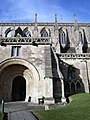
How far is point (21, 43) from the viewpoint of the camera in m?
16.5

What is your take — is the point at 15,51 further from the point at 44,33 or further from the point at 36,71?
the point at 44,33

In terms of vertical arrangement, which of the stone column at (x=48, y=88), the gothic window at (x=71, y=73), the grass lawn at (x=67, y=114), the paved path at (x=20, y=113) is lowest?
the paved path at (x=20, y=113)

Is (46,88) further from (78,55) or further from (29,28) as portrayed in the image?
(29,28)

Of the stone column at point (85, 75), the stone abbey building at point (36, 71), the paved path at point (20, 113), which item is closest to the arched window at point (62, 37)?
the stone abbey building at point (36, 71)

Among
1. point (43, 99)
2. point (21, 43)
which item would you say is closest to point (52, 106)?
point (43, 99)

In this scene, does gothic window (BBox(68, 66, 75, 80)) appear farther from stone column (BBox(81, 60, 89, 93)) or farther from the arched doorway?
the arched doorway

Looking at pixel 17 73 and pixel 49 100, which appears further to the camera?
pixel 17 73

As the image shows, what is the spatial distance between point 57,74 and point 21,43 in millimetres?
5404

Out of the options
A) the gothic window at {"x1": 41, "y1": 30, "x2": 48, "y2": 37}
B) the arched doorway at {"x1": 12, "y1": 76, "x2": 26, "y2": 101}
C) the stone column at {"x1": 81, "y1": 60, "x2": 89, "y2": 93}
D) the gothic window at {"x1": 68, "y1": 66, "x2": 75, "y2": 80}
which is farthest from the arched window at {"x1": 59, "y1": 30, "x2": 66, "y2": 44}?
the arched doorway at {"x1": 12, "y1": 76, "x2": 26, "y2": 101}

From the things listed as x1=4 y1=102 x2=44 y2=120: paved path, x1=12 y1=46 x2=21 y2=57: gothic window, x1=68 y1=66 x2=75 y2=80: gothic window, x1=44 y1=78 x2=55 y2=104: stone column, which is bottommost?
x1=4 y1=102 x2=44 y2=120: paved path

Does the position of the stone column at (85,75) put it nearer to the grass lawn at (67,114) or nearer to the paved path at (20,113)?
the paved path at (20,113)

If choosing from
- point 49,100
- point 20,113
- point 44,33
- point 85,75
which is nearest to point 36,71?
point 49,100

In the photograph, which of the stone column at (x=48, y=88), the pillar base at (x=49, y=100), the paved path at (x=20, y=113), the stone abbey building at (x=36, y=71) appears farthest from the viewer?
the stone abbey building at (x=36, y=71)

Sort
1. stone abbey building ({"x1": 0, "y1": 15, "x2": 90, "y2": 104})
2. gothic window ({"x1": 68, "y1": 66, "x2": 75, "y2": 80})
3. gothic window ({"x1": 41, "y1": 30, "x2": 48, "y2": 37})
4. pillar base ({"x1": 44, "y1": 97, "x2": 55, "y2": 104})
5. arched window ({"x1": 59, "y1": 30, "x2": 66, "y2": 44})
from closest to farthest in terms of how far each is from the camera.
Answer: pillar base ({"x1": 44, "y1": 97, "x2": 55, "y2": 104}) → stone abbey building ({"x1": 0, "y1": 15, "x2": 90, "y2": 104}) → gothic window ({"x1": 68, "y1": 66, "x2": 75, "y2": 80}) → arched window ({"x1": 59, "y1": 30, "x2": 66, "y2": 44}) → gothic window ({"x1": 41, "y1": 30, "x2": 48, "y2": 37})
